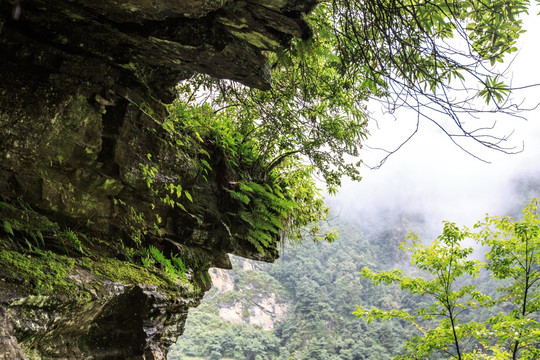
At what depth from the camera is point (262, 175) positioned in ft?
17.4

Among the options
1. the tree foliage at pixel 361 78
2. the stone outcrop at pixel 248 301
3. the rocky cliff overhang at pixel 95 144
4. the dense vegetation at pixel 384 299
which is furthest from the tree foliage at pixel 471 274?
the stone outcrop at pixel 248 301

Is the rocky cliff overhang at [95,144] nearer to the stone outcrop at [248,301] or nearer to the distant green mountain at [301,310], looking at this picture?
the distant green mountain at [301,310]

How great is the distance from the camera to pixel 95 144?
126 inches

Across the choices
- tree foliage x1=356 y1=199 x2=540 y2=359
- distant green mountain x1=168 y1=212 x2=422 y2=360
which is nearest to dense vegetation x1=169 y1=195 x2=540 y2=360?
tree foliage x1=356 y1=199 x2=540 y2=359

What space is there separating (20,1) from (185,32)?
1266mm

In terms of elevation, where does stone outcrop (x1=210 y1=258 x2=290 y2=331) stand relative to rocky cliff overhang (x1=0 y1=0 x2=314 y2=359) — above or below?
above

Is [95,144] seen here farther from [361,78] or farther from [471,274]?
[471,274]

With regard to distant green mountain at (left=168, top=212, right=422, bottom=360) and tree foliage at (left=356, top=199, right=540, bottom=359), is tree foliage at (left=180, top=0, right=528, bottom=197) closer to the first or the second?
tree foliage at (left=356, top=199, right=540, bottom=359)

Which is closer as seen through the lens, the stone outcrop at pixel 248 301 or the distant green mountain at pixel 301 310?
the distant green mountain at pixel 301 310

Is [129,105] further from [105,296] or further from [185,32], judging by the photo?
[105,296]

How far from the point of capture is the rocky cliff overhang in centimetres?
241

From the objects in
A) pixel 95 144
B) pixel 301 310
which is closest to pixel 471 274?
pixel 95 144

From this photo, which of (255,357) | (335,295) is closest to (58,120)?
(255,357)

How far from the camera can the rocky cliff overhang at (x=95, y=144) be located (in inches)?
95.0
